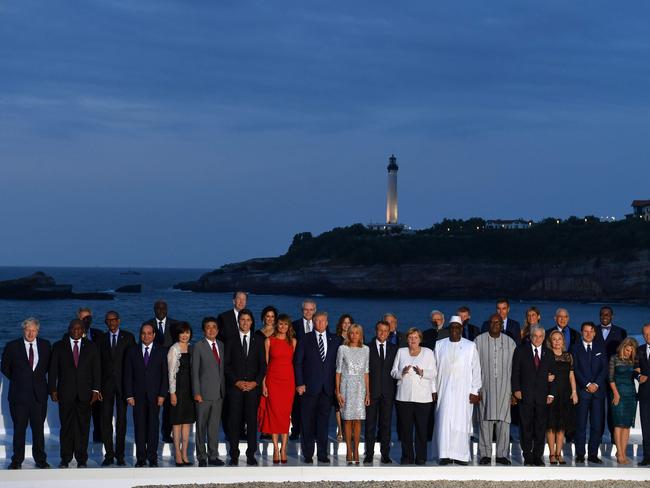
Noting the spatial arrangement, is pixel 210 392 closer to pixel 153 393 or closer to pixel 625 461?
pixel 153 393

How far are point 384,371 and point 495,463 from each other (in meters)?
1.50

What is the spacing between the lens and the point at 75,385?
9.58m

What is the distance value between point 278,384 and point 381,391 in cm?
106

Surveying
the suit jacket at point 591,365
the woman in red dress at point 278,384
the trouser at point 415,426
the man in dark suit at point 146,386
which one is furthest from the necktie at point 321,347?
the suit jacket at point 591,365

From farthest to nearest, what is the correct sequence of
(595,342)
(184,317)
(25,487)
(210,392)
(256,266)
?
(256,266) < (184,317) < (595,342) < (210,392) < (25,487)

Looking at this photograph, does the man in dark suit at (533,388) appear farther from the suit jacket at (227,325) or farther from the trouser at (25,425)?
the trouser at (25,425)

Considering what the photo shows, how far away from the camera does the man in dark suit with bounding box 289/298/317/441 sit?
10.9 metres

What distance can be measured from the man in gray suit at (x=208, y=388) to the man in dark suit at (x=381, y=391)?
1.52m

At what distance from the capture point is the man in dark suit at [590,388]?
1036 centimetres

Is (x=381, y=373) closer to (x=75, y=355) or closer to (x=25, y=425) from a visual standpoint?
(x=75, y=355)

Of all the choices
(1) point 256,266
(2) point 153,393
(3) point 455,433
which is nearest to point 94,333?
(2) point 153,393

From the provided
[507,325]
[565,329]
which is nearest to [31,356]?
[507,325]

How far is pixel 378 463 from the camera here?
33.1 ft

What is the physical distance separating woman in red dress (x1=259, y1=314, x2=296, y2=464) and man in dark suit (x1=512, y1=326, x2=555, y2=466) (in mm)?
2310
